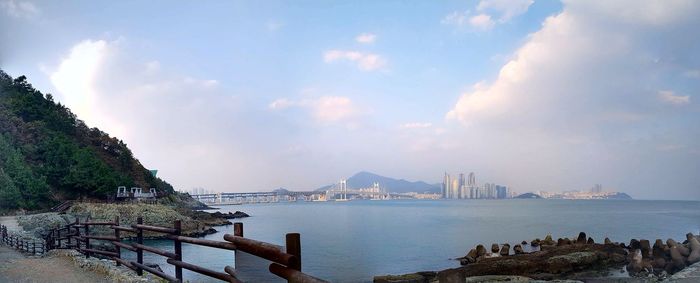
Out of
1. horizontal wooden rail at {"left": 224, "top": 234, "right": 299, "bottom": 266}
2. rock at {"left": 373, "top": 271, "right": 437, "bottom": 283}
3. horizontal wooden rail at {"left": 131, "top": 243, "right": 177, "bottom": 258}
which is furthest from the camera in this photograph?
rock at {"left": 373, "top": 271, "right": 437, "bottom": 283}

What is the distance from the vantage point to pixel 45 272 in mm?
11305

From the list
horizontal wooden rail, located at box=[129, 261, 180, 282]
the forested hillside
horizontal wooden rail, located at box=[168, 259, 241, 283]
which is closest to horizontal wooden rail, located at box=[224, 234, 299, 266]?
horizontal wooden rail, located at box=[168, 259, 241, 283]

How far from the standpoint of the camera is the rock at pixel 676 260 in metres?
22.7

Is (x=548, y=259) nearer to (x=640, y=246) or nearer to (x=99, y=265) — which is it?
(x=640, y=246)

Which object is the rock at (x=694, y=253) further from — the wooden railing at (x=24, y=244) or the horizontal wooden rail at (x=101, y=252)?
the wooden railing at (x=24, y=244)

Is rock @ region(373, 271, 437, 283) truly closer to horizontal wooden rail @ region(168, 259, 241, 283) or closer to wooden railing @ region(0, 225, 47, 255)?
wooden railing @ region(0, 225, 47, 255)

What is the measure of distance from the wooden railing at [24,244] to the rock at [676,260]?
2823 centimetres

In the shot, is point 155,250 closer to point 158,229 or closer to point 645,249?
point 158,229

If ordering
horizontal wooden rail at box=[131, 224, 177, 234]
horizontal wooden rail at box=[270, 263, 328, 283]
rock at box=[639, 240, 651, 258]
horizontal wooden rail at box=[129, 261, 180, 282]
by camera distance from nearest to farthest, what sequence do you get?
horizontal wooden rail at box=[270, 263, 328, 283] < horizontal wooden rail at box=[131, 224, 177, 234] < horizontal wooden rail at box=[129, 261, 180, 282] < rock at box=[639, 240, 651, 258]

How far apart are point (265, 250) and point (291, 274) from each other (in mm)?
661

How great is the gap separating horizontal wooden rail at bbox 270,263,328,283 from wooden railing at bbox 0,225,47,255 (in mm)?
18235

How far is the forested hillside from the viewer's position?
161 ft

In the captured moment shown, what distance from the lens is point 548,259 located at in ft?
83.3

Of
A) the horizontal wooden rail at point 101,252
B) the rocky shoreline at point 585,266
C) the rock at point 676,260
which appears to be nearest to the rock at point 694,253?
the rocky shoreline at point 585,266
